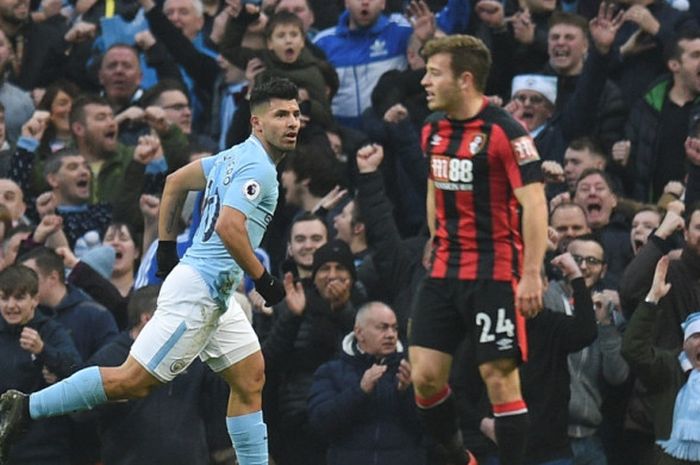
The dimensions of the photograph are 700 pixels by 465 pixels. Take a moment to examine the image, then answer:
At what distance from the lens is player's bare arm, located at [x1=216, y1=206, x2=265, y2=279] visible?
1101cm

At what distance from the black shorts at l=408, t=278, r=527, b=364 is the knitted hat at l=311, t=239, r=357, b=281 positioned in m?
2.60

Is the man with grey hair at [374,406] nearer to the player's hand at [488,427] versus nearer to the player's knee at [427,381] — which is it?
the player's hand at [488,427]

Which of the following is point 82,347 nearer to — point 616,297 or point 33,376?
point 33,376

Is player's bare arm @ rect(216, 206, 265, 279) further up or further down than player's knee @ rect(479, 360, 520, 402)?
further up

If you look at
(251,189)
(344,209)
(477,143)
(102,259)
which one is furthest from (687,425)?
(102,259)

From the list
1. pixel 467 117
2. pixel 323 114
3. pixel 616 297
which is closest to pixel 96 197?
pixel 323 114

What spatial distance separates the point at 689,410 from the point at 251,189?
3.88 m

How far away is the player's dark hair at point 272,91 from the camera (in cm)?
1132

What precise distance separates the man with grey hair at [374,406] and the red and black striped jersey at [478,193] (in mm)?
1999

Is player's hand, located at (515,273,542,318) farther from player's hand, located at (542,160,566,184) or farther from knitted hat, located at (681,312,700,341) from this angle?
player's hand, located at (542,160,566,184)

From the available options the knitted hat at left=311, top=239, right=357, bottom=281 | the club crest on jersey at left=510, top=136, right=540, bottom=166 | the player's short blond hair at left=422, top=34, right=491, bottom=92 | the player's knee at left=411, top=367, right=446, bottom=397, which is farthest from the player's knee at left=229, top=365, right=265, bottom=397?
the knitted hat at left=311, top=239, right=357, bottom=281

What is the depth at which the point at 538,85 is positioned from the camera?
54.9 ft

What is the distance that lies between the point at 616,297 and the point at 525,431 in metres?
3.23

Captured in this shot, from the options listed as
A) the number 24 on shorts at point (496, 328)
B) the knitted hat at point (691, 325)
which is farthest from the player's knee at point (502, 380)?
the knitted hat at point (691, 325)
